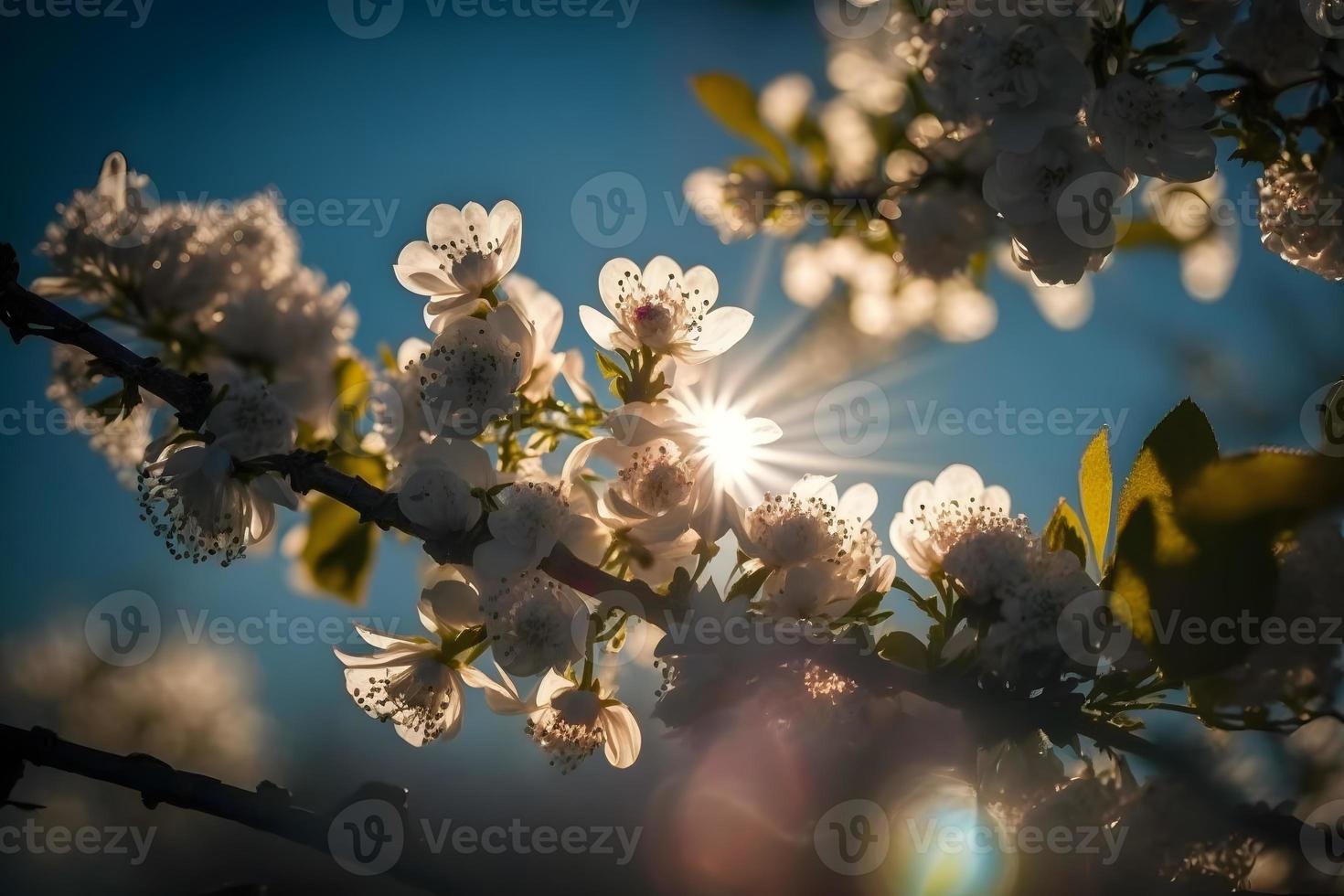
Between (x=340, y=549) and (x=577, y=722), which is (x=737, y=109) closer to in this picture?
(x=340, y=549)

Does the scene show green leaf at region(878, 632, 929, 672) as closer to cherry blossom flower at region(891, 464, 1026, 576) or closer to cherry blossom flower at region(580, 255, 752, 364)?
cherry blossom flower at region(891, 464, 1026, 576)

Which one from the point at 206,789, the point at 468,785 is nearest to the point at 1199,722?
the point at 206,789

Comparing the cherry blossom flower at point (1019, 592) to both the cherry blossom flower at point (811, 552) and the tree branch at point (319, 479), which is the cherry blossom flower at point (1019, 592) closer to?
the cherry blossom flower at point (811, 552)

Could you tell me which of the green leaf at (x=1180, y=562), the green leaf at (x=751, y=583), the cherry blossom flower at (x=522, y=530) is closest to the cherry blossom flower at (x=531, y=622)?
the cherry blossom flower at (x=522, y=530)

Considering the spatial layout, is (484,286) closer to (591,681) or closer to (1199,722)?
(591,681)

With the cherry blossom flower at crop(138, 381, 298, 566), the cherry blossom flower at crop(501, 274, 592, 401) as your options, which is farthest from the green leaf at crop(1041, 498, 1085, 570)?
the cherry blossom flower at crop(138, 381, 298, 566)

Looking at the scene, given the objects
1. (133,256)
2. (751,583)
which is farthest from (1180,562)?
(133,256)
